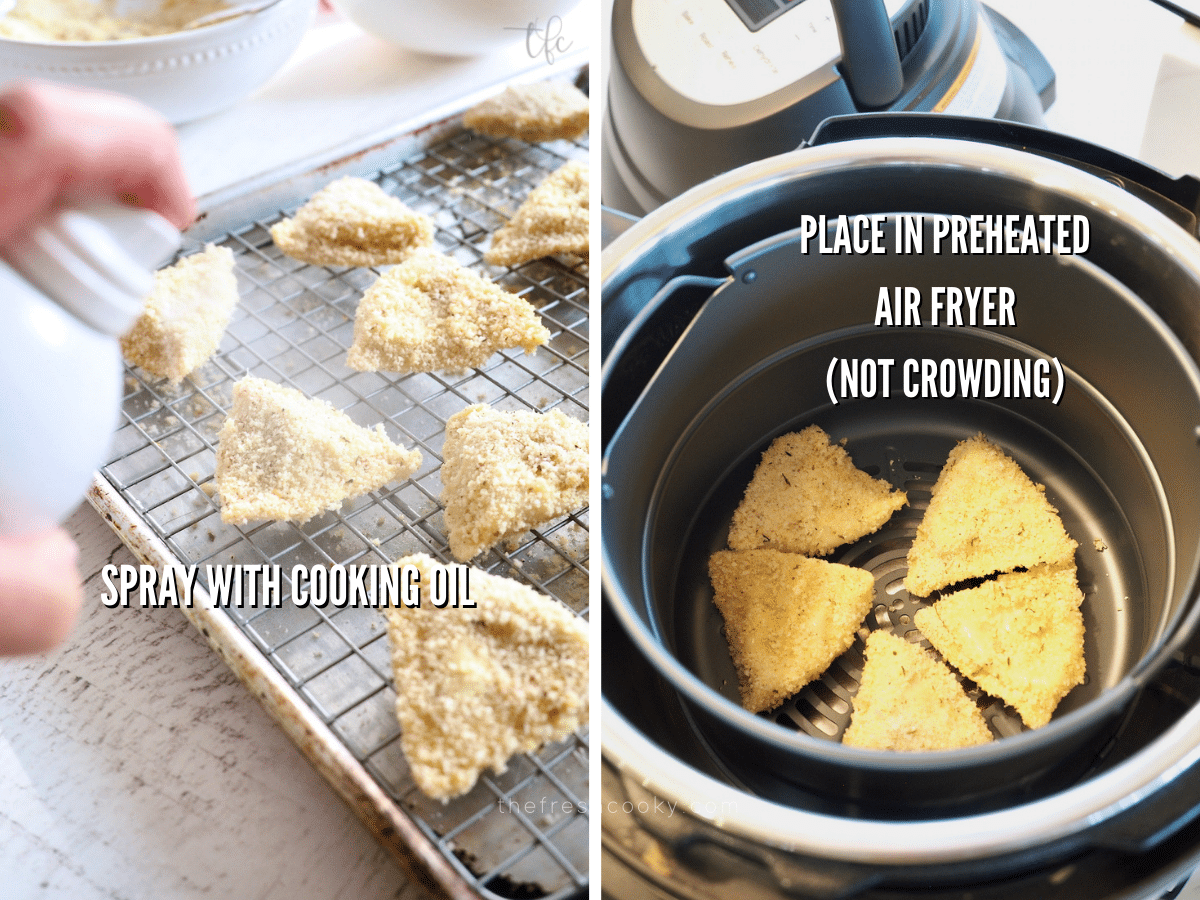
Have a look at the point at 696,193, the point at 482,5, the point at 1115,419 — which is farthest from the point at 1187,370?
the point at 482,5

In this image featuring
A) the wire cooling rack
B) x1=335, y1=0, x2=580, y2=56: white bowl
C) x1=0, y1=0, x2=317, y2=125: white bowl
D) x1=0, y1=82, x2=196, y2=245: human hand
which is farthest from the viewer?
x1=335, y1=0, x2=580, y2=56: white bowl

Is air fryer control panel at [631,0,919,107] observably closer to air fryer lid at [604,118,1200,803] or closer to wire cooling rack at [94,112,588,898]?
air fryer lid at [604,118,1200,803]

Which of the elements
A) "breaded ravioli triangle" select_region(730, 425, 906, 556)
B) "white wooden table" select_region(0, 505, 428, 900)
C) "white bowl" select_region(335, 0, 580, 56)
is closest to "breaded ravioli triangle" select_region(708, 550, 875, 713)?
"breaded ravioli triangle" select_region(730, 425, 906, 556)

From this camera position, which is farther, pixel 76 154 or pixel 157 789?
pixel 157 789

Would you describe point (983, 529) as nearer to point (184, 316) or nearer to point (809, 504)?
point (809, 504)

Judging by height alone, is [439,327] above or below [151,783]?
above
